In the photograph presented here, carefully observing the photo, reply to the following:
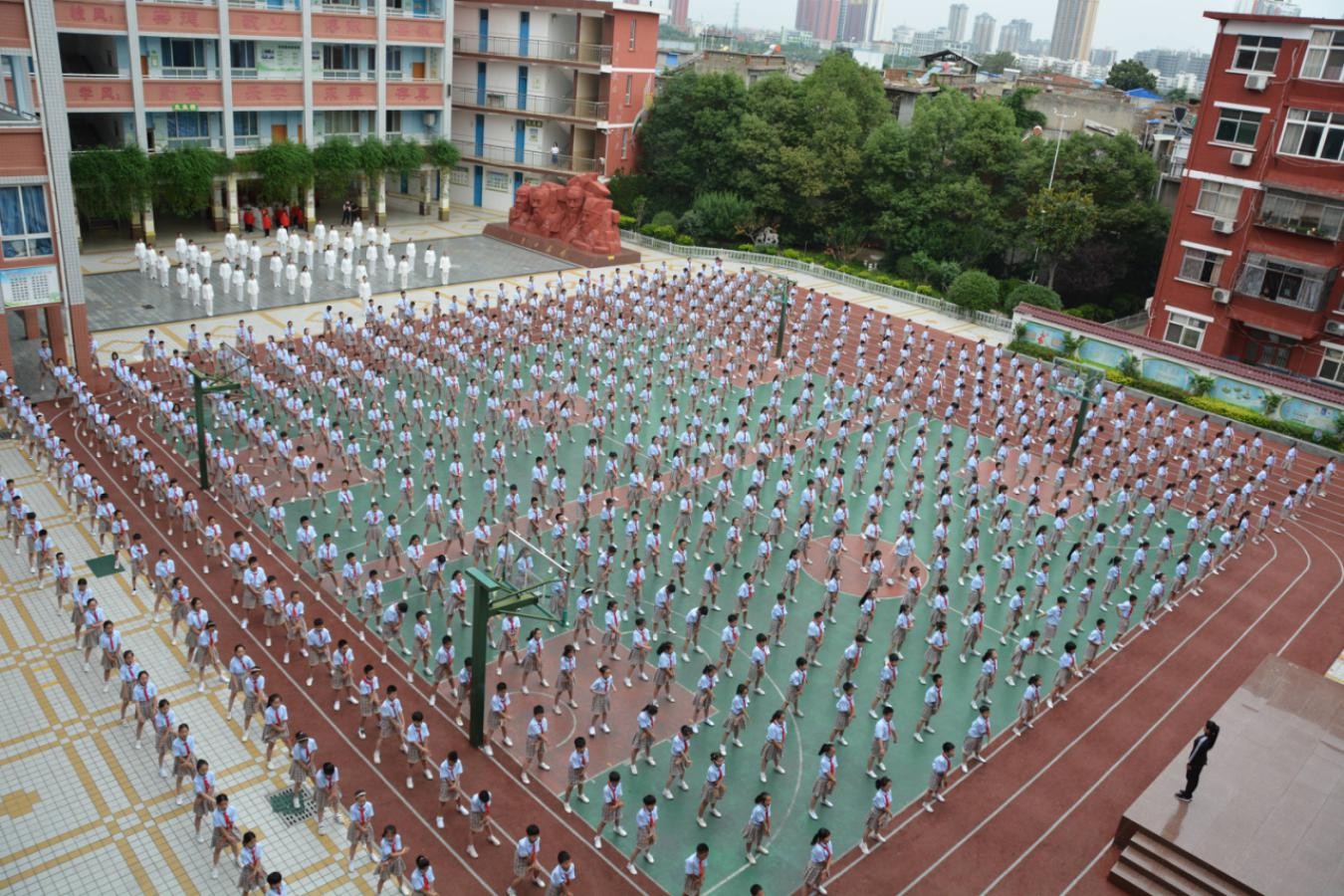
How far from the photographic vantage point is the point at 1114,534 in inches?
778

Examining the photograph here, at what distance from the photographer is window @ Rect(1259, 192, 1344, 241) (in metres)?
27.7

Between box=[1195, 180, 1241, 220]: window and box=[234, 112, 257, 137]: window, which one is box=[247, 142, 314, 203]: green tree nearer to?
box=[234, 112, 257, 137]: window

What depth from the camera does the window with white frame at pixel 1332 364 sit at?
28.7 m

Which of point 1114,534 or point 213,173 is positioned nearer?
point 1114,534

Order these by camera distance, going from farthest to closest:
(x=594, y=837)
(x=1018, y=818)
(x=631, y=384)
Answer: (x=631, y=384) < (x=1018, y=818) < (x=594, y=837)

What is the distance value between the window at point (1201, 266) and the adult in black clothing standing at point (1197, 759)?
22.7 m

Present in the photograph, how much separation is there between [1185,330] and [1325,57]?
27.1ft

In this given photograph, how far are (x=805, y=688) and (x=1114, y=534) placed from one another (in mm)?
8951

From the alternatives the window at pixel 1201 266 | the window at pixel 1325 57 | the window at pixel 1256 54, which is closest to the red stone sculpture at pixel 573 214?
the window at pixel 1201 266

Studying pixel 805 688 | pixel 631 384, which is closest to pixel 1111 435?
pixel 631 384

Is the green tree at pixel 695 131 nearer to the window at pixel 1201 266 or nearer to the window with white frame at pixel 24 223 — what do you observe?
the window at pixel 1201 266

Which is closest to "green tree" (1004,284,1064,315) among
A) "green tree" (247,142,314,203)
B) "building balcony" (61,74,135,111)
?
"green tree" (247,142,314,203)

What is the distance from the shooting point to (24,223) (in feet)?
66.3

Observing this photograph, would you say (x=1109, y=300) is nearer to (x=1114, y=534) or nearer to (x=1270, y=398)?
(x=1270, y=398)
